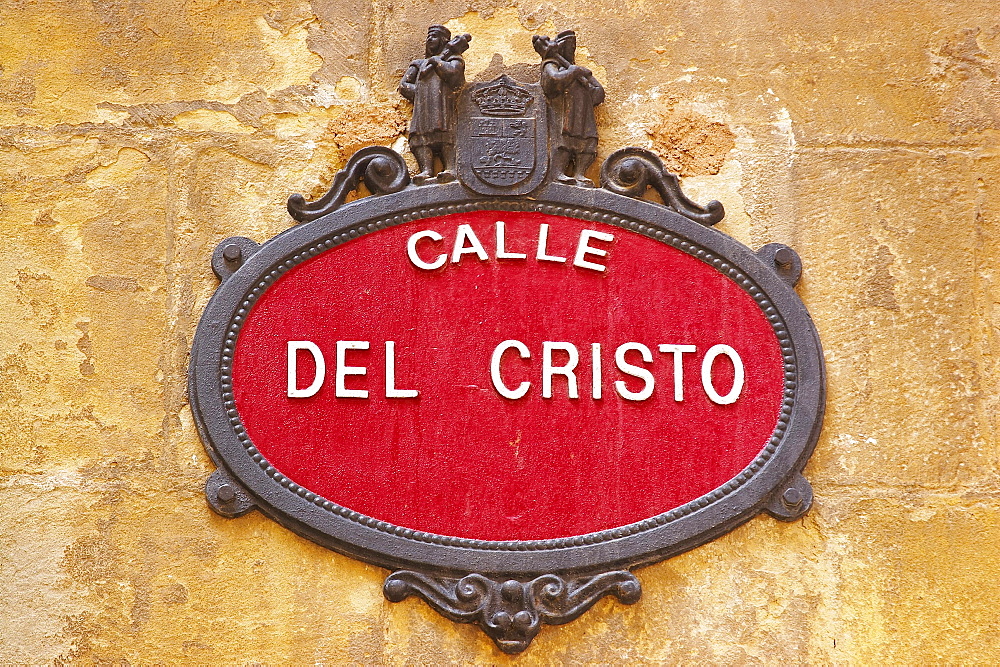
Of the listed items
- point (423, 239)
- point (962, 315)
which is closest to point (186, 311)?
point (423, 239)

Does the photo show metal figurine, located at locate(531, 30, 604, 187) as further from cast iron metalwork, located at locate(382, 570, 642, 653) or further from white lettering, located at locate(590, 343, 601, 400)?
cast iron metalwork, located at locate(382, 570, 642, 653)

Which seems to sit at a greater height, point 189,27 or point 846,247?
point 189,27

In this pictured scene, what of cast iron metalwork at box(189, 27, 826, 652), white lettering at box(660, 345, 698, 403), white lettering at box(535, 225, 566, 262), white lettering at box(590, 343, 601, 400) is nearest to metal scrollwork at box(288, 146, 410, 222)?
cast iron metalwork at box(189, 27, 826, 652)

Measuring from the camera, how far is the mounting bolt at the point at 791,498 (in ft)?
8.75

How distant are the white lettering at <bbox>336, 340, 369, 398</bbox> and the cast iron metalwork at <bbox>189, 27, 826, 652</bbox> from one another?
0.23 metres

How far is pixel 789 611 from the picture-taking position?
2.63 m

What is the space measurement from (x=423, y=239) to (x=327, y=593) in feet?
2.85

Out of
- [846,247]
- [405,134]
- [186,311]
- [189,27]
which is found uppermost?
[189,27]

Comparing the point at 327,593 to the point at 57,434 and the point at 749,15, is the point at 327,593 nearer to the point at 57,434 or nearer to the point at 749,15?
the point at 57,434

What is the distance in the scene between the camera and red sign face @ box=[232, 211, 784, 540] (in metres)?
2.63

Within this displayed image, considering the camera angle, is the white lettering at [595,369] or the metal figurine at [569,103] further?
the metal figurine at [569,103]

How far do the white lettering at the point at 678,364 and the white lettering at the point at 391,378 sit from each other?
2.02 feet

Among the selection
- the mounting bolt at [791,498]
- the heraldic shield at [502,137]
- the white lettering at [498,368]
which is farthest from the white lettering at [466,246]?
the mounting bolt at [791,498]

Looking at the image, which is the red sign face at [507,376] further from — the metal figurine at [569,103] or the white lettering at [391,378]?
the metal figurine at [569,103]
